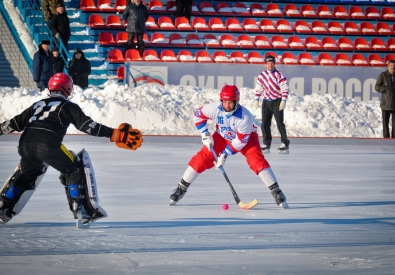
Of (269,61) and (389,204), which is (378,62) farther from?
(389,204)

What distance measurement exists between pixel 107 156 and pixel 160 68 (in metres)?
7.39

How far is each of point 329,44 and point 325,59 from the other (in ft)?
3.20

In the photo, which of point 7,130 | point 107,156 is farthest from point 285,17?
point 7,130

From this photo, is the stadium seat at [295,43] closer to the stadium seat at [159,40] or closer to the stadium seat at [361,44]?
the stadium seat at [361,44]

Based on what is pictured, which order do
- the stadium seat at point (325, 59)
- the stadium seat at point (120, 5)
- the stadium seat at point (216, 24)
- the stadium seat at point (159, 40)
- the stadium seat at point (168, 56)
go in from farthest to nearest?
1. the stadium seat at point (216, 24)
2. the stadium seat at point (120, 5)
3. the stadium seat at point (325, 59)
4. the stadium seat at point (159, 40)
5. the stadium seat at point (168, 56)

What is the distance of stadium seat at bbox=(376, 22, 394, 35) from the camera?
79.2ft

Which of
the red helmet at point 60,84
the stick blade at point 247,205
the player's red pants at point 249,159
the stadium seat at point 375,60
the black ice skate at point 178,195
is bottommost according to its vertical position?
the stadium seat at point 375,60

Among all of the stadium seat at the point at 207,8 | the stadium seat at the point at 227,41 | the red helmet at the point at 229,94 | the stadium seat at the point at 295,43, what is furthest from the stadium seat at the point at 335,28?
the red helmet at the point at 229,94

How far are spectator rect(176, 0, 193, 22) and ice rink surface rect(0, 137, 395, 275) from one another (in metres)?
12.0

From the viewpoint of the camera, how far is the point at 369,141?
57.9ft

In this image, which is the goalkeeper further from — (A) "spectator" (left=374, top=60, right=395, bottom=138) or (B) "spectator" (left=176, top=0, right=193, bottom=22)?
(B) "spectator" (left=176, top=0, right=193, bottom=22)

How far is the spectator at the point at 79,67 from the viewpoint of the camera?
62.8 ft

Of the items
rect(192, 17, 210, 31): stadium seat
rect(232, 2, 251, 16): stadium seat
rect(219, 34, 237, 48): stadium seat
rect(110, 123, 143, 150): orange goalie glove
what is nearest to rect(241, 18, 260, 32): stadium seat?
rect(232, 2, 251, 16): stadium seat

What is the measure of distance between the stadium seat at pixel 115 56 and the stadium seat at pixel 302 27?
17.9 ft
